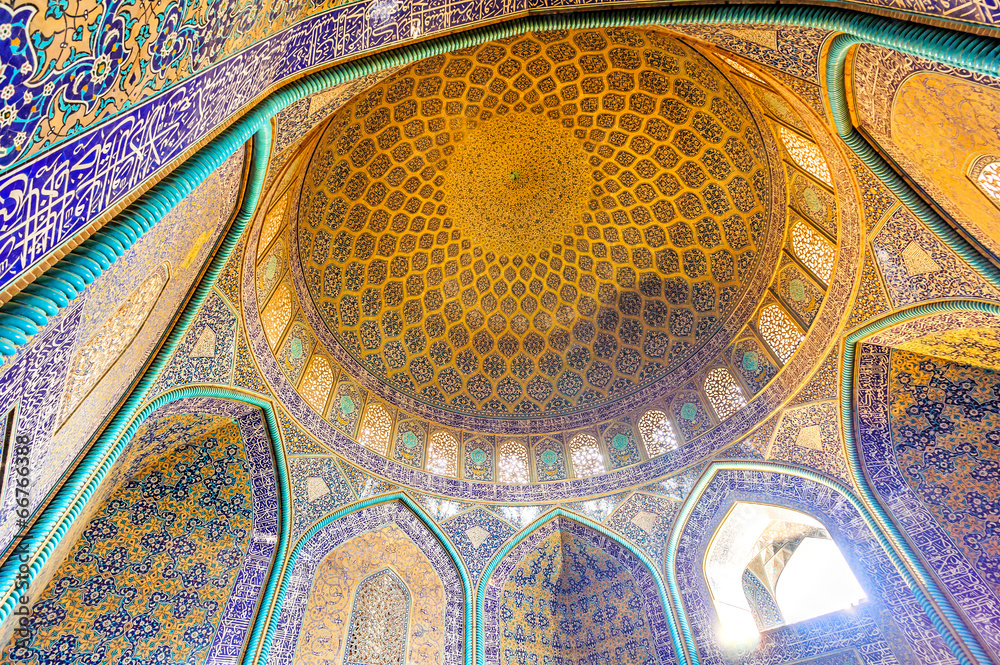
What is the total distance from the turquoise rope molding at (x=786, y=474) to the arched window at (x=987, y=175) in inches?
166

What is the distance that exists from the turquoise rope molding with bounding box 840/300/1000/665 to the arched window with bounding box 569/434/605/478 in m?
3.91

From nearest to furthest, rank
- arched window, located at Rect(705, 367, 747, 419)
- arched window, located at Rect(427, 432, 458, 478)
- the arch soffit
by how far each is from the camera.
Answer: the arch soffit → arched window, located at Rect(705, 367, 747, 419) → arched window, located at Rect(427, 432, 458, 478)

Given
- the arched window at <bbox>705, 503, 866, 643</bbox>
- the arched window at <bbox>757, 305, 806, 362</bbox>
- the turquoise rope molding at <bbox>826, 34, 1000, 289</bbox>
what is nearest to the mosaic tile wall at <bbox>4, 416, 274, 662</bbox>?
the arched window at <bbox>705, 503, 866, 643</bbox>

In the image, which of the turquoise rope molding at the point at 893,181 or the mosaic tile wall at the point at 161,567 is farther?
the mosaic tile wall at the point at 161,567

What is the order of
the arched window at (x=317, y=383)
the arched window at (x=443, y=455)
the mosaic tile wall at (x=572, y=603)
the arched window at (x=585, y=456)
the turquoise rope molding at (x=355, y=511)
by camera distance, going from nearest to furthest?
1. the turquoise rope molding at (x=355, y=511)
2. the mosaic tile wall at (x=572, y=603)
3. the arched window at (x=317, y=383)
4. the arched window at (x=443, y=455)
5. the arched window at (x=585, y=456)

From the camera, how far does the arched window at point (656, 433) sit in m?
9.88

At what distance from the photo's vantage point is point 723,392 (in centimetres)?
960

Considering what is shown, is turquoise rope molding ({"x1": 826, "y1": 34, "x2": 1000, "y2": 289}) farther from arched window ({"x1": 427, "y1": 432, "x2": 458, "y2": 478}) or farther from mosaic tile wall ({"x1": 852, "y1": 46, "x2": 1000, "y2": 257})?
arched window ({"x1": 427, "y1": 432, "x2": 458, "y2": 478})

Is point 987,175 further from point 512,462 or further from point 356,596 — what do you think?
point 356,596

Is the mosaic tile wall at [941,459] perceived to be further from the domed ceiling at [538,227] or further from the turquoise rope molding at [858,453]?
the domed ceiling at [538,227]

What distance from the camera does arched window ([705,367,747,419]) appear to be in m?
9.33

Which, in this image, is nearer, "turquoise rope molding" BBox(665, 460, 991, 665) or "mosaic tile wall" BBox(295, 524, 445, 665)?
"turquoise rope molding" BBox(665, 460, 991, 665)

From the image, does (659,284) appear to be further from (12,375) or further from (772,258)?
(12,375)

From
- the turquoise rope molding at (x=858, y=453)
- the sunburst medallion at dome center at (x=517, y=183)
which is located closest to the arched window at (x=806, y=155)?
the turquoise rope molding at (x=858, y=453)
